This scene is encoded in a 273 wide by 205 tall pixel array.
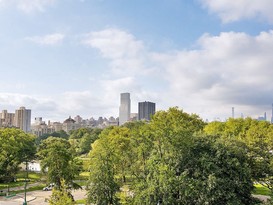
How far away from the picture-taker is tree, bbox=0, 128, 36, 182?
49250mm

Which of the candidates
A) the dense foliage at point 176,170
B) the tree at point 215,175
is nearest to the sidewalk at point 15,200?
the dense foliage at point 176,170

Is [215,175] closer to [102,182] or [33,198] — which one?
[102,182]

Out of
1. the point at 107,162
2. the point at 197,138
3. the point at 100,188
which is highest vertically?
the point at 197,138

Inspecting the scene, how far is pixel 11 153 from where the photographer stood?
5309 cm

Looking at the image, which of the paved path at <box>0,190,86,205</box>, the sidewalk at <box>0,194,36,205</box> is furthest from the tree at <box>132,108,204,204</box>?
the sidewalk at <box>0,194,36,205</box>

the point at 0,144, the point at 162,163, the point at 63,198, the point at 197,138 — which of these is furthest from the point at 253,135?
the point at 0,144

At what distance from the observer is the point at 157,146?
29500 mm

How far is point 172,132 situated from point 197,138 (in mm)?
2946

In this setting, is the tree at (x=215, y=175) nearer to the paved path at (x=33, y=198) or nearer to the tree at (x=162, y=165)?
the tree at (x=162, y=165)

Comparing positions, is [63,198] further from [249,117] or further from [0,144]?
[249,117]

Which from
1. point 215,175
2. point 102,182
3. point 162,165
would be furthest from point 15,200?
point 215,175

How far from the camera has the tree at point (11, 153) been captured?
49250 millimetres

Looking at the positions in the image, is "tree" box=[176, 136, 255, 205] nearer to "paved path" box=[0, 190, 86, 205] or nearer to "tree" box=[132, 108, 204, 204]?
"tree" box=[132, 108, 204, 204]

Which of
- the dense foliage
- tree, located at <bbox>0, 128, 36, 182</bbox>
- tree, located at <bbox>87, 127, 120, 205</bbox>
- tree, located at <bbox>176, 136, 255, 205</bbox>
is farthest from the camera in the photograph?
tree, located at <bbox>0, 128, 36, 182</bbox>
